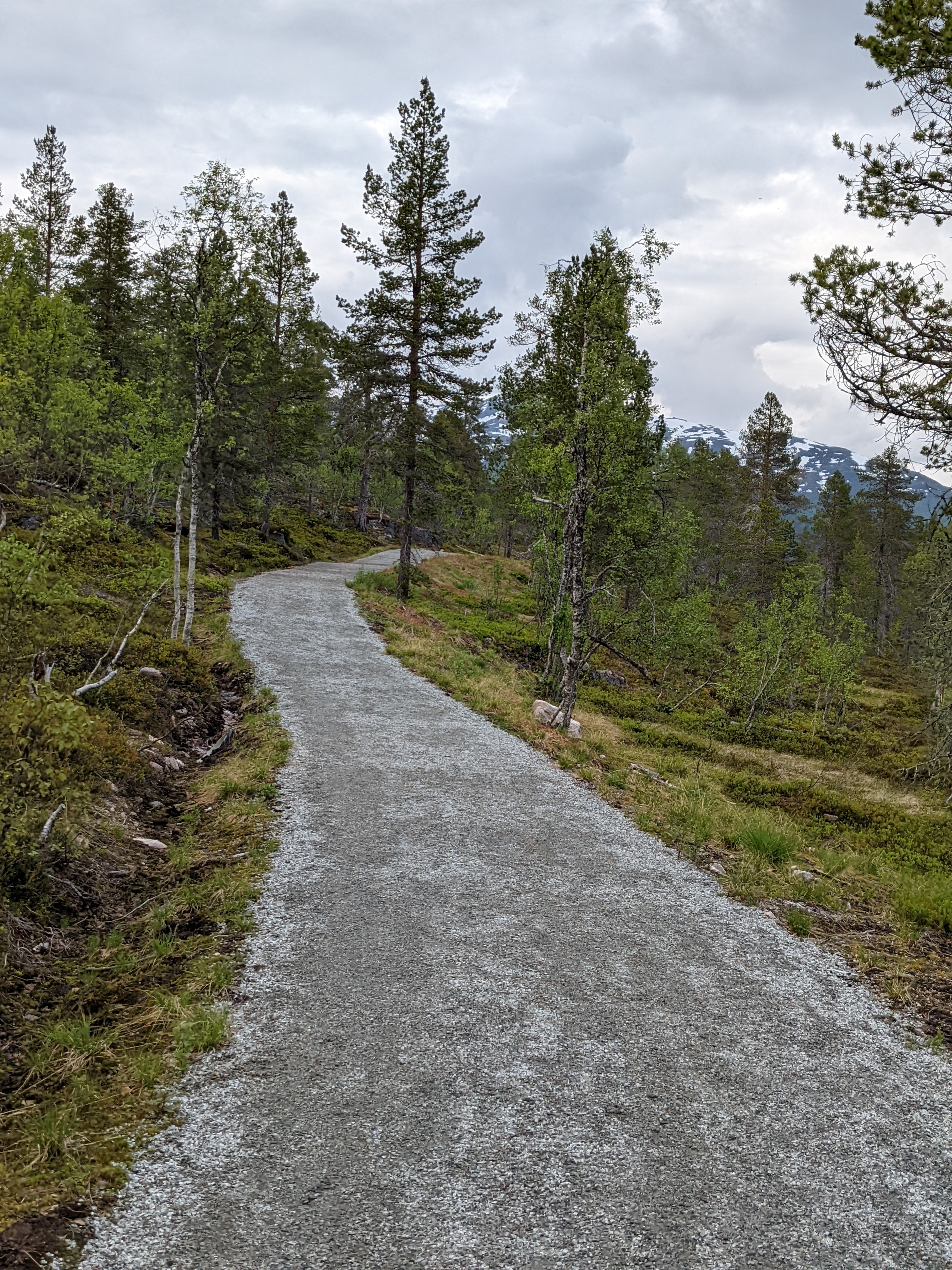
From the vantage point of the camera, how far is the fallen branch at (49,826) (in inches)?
246

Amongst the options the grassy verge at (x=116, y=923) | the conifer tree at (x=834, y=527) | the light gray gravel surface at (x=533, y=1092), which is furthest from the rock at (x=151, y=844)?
the conifer tree at (x=834, y=527)

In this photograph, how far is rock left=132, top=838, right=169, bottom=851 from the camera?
7848 millimetres

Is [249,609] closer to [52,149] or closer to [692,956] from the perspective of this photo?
[692,956]

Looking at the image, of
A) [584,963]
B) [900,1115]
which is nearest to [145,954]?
[584,963]

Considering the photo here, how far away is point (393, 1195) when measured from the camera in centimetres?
358

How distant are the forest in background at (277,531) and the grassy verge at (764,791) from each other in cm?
31

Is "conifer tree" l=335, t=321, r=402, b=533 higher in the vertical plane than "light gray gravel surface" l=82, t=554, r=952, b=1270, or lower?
higher

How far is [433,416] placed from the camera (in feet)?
85.6

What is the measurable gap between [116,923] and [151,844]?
1.65m

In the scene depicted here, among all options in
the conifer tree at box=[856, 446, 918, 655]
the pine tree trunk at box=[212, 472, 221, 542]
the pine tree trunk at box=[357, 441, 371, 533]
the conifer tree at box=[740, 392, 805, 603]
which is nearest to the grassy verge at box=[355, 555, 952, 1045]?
the pine tree trunk at box=[212, 472, 221, 542]

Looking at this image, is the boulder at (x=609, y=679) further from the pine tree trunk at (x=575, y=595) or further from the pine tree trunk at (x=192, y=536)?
the pine tree trunk at (x=192, y=536)

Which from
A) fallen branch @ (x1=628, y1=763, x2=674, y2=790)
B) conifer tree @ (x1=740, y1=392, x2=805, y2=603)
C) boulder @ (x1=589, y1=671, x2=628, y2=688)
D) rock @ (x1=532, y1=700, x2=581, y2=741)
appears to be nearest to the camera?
fallen branch @ (x1=628, y1=763, x2=674, y2=790)

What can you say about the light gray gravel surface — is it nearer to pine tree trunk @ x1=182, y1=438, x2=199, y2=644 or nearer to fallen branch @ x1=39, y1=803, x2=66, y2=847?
fallen branch @ x1=39, y1=803, x2=66, y2=847

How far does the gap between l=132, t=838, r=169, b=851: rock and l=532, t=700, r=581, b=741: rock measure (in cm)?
852
